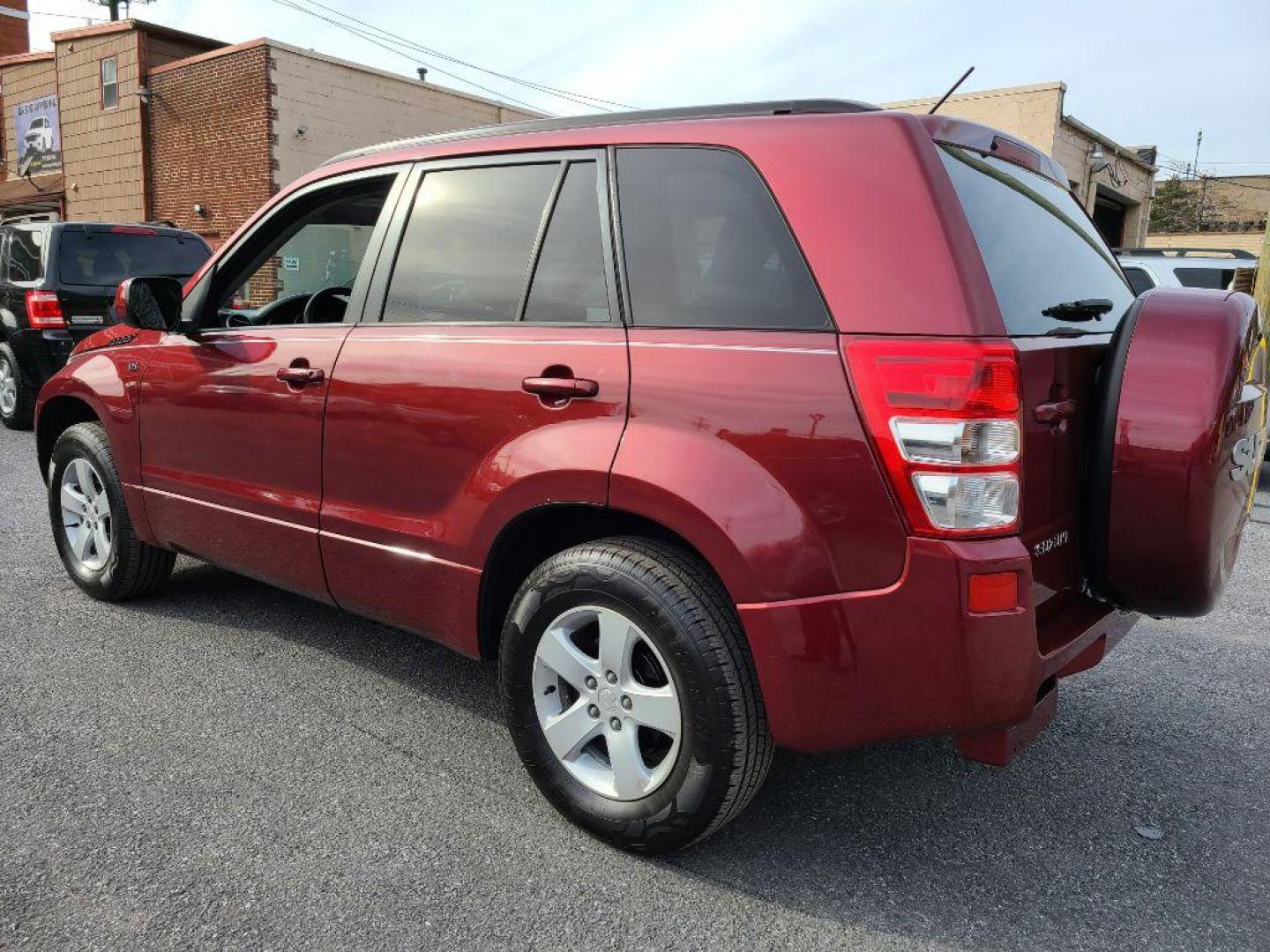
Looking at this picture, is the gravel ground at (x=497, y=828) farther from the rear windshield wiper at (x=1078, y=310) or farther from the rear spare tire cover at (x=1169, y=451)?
the rear windshield wiper at (x=1078, y=310)

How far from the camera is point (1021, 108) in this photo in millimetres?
18922

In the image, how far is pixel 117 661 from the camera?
3678 millimetres

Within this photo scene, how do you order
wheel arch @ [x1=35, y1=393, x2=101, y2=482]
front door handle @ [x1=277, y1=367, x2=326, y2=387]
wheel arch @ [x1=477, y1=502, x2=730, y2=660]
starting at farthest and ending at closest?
wheel arch @ [x1=35, y1=393, x2=101, y2=482], front door handle @ [x1=277, y1=367, x2=326, y2=387], wheel arch @ [x1=477, y1=502, x2=730, y2=660]

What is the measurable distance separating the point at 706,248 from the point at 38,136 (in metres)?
27.2

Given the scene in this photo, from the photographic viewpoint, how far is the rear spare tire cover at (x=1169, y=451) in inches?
84.9

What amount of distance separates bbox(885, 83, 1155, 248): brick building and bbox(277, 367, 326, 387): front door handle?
14.3m

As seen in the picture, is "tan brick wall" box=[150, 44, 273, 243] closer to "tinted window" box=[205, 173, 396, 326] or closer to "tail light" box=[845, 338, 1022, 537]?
"tinted window" box=[205, 173, 396, 326]

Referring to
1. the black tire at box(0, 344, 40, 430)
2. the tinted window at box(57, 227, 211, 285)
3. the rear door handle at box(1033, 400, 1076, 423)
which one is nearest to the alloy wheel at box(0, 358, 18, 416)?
the black tire at box(0, 344, 40, 430)

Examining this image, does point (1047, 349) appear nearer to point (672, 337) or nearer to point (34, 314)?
point (672, 337)

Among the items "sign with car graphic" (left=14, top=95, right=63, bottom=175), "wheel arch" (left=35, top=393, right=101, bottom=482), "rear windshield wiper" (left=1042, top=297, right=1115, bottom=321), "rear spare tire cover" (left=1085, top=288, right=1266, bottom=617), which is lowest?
"wheel arch" (left=35, top=393, right=101, bottom=482)

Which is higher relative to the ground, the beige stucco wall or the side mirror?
the beige stucco wall

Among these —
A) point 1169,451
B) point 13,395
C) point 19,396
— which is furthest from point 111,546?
point 13,395

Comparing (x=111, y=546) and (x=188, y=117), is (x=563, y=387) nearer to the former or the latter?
(x=111, y=546)

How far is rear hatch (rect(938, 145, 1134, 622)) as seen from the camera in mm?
2121
